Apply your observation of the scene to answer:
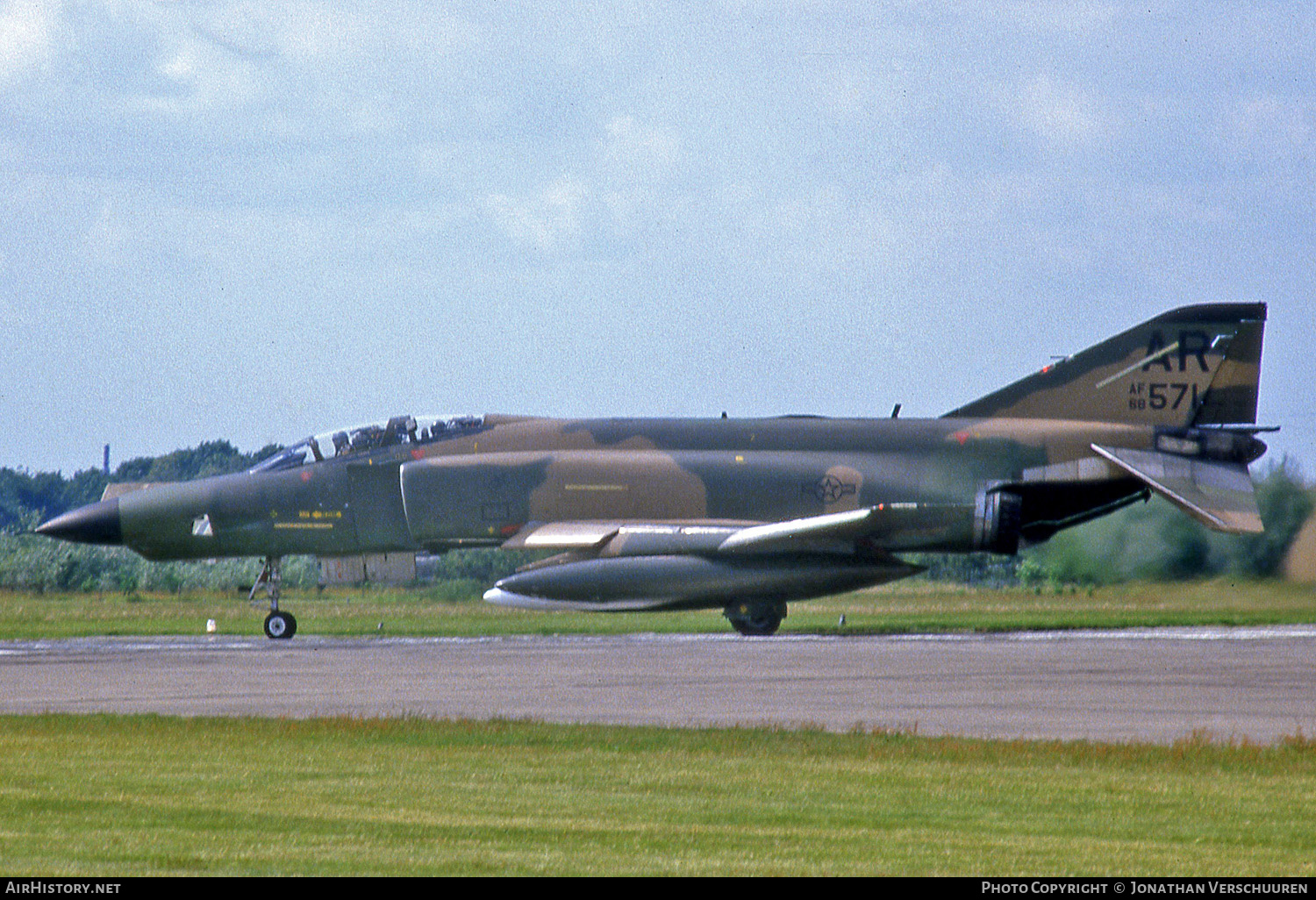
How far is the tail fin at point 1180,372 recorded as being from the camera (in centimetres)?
2766

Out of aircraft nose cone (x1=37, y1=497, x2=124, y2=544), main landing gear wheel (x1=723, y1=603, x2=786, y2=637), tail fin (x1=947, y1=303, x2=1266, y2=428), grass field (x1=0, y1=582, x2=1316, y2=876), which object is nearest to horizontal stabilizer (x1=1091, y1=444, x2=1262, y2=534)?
tail fin (x1=947, y1=303, x2=1266, y2=428)

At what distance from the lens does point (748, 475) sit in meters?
27.2

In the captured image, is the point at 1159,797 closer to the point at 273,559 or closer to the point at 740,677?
the point at 740,677

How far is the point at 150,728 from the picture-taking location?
12.2m

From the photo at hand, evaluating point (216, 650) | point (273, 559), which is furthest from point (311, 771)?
point (273, 559)

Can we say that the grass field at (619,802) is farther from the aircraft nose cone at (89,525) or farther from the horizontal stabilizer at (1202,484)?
the aircraft nose cone at (89,525)

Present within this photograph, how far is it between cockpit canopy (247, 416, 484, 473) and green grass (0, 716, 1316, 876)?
1565 cm

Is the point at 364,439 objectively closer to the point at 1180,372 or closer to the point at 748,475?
the point at 748,475

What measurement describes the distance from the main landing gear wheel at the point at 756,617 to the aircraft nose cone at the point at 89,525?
1013 cm

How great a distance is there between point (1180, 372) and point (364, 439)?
1361cm

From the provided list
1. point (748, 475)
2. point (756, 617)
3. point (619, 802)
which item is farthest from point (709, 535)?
point (619, 802)

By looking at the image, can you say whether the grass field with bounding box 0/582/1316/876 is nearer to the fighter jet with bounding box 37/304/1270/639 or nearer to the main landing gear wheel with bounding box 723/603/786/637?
the main landing gear wheel with bounding box 723/603/786/637

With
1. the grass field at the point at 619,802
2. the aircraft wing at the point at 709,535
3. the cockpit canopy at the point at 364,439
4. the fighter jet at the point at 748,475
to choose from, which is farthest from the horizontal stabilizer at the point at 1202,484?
the grass field at the point at 619,802

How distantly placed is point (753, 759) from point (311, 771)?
2.69 metres
